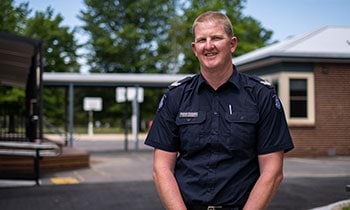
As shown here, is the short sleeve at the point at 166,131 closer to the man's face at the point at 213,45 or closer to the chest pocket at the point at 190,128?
the chest pocket at the point at 190,128

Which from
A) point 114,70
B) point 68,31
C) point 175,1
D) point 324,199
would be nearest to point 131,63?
point 114,70

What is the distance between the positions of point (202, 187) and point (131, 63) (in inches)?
1100

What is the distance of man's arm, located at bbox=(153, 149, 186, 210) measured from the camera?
202 cm

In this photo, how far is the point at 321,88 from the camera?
5695 millimetres

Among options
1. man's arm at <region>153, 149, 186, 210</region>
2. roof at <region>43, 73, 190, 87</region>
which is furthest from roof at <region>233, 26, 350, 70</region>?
roof at <region>43, 73, 190, 87</region>

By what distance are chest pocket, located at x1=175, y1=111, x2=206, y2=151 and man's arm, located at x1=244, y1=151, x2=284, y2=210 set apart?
266 mm

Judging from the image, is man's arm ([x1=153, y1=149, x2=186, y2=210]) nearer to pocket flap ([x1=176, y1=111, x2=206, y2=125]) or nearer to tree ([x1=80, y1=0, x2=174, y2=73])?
pocket flap ([x1=176, y1=111, x2=206, y2=125])

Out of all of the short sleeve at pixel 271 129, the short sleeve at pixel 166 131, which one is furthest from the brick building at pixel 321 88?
the short sleeve at pixel 166 131

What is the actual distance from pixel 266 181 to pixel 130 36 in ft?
68.0

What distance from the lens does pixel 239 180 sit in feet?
6.72

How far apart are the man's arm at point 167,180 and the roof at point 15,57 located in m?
6.47

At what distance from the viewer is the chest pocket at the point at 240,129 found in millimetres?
1996

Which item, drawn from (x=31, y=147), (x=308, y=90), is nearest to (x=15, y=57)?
(x=31, y=147)

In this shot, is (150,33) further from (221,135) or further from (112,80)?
(221,135)
